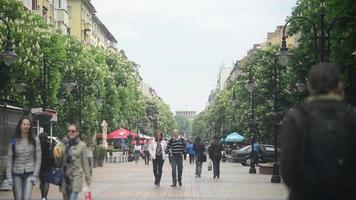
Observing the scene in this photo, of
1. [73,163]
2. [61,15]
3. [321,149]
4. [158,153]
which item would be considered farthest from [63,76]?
[321,149]

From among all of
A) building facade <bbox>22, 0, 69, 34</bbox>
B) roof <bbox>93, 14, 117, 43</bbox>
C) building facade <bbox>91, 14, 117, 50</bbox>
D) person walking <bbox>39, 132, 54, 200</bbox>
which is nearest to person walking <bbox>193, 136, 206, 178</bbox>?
person walking <bbox>39, 132, 54, 200</bbox>

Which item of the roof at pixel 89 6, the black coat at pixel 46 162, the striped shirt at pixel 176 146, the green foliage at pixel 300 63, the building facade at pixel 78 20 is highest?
the roof at pixel 89 6

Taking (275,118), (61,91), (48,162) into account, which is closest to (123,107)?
(61,91)

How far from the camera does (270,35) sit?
374ft

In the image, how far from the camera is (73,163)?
1046cm

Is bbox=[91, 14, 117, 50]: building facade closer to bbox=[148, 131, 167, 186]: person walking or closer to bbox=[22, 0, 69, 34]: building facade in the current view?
bbox=[22, 0, 69, 34]: building facade

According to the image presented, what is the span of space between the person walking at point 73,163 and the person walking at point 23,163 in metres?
0.36

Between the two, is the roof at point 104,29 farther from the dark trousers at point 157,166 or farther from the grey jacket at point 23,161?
the grey jacket at point 23,161

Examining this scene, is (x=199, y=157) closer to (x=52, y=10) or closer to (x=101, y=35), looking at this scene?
(x=52, y=10)

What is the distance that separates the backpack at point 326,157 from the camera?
4.69m

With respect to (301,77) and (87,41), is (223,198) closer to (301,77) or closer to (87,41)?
(301,77)

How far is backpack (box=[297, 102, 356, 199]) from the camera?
4.69 m

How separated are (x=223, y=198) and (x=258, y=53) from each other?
5455 cm

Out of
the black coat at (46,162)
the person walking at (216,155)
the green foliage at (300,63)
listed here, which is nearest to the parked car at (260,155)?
the green foliage at (300,63)
